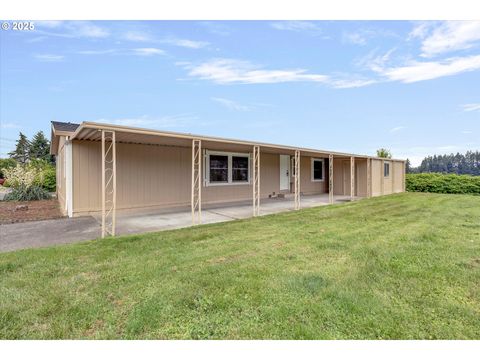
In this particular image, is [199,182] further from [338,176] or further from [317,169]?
[338,176]

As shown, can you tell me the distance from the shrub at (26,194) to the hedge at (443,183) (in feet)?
74.4

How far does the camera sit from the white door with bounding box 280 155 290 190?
43.4 ft

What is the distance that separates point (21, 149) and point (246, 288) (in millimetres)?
52780

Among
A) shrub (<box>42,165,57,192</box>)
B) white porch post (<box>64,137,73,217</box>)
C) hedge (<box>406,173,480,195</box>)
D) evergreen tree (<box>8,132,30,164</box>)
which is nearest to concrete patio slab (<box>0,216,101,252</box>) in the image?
white porch post (<box>64,137,73,217</box>)

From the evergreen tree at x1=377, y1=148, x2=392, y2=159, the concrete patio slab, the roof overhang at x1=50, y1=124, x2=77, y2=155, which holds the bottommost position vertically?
the concrete patio slab

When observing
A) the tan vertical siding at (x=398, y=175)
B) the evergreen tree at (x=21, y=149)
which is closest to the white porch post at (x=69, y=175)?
the tan vertical siding at (x=398, y=175)

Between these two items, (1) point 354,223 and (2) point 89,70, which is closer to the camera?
(1) point 354,223

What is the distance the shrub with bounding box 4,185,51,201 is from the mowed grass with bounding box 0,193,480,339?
1055 centimetres

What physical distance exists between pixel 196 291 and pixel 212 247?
178 centimetres

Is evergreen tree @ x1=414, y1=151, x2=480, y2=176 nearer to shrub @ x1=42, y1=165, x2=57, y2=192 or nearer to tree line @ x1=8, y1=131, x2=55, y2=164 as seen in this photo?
shrub @ x1=42, y1=165, x2=57, y2=192

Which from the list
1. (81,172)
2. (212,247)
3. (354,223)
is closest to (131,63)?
(81,172)

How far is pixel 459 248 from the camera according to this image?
4668mm
